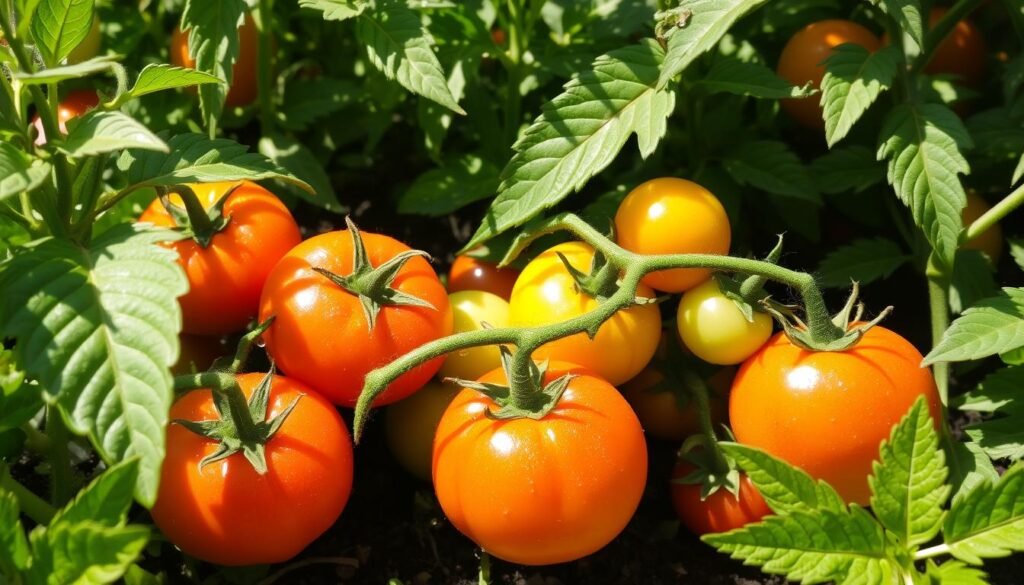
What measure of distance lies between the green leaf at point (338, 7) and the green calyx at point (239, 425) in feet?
1.88

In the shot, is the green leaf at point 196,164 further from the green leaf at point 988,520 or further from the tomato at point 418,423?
the green leaf at point 988,520

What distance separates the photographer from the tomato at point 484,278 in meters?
1.65

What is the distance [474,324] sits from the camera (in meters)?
A: 1.52

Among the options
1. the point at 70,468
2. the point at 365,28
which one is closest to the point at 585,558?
the point at 70,468

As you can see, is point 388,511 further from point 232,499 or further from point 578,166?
point 578,166

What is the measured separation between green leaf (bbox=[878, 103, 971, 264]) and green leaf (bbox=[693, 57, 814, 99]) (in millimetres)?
142

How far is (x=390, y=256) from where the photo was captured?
1.42 meters

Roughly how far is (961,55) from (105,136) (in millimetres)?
1553

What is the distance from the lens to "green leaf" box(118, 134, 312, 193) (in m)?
1.29

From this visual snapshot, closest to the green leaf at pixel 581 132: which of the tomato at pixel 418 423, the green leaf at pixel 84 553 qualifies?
the tomato at pixel 418 423

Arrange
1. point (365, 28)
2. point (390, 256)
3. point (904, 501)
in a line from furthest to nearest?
point (365, 28) → point (390, 256) → point (904, 501)

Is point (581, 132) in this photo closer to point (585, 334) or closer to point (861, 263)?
point (585, 334)

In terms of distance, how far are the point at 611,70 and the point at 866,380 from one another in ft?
1.83

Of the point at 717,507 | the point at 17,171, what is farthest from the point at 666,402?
the point at 17,171
